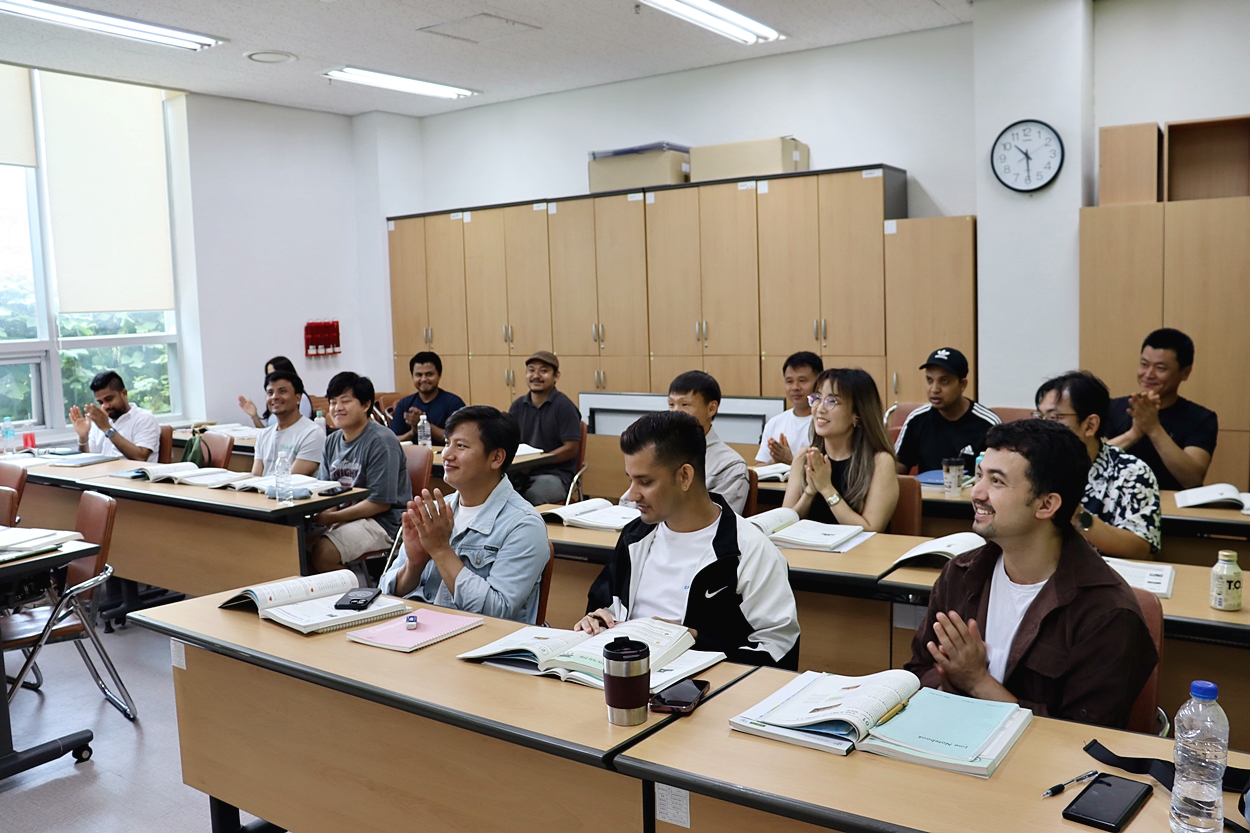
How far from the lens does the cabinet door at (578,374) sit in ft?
25.6

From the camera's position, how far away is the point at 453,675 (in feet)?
→ 7.22

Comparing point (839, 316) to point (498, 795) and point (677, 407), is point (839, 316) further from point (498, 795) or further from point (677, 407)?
point (498, 795)

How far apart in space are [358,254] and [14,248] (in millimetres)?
2846

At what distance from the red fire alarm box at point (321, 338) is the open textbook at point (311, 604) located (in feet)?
20.2

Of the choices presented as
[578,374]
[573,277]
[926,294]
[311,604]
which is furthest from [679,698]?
[573,277]

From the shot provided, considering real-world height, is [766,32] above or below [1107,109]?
above

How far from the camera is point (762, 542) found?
2.48 m

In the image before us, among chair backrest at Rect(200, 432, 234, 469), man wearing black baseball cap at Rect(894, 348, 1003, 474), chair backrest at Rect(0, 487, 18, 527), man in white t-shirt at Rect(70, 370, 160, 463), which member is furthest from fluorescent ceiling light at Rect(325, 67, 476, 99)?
man wearing black baseball cap at Rect(894, 348, 1003, 474)

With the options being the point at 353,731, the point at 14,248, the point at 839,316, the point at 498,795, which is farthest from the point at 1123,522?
the point at 14,248

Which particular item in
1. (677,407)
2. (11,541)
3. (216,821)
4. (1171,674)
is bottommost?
(216,821)

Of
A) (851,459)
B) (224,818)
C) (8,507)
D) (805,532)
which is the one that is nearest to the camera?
(224,818)

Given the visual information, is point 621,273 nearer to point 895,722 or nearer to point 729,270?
point 729,270

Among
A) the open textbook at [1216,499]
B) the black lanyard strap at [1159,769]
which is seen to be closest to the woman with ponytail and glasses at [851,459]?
the open textbook at [1216,499]

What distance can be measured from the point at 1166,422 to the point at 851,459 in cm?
175
